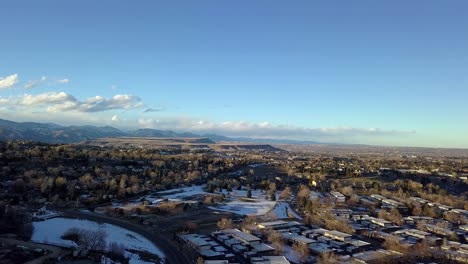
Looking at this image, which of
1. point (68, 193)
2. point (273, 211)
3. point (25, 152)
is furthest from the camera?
point (25, 152)

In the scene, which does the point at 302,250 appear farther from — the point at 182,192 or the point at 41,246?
the point at 182,192

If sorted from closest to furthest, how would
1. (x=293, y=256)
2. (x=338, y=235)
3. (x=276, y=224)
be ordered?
1. (x=293, y=256)
2. (x=338, y=235)
3. (x=276, y=224)

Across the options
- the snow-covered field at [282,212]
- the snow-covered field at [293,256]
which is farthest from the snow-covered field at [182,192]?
the snow-covered field at [293,256]

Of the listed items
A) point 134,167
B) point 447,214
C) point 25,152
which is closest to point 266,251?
point 447,214

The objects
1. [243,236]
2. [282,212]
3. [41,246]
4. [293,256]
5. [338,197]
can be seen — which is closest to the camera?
[41,246]

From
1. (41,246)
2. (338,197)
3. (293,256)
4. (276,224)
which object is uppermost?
(338,197)

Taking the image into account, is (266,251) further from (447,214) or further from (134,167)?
(134,167)

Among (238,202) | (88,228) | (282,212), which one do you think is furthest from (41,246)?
(238,202)

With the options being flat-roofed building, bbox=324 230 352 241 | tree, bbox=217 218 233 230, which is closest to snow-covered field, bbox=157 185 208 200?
tree, bbox=217 218 233 230
